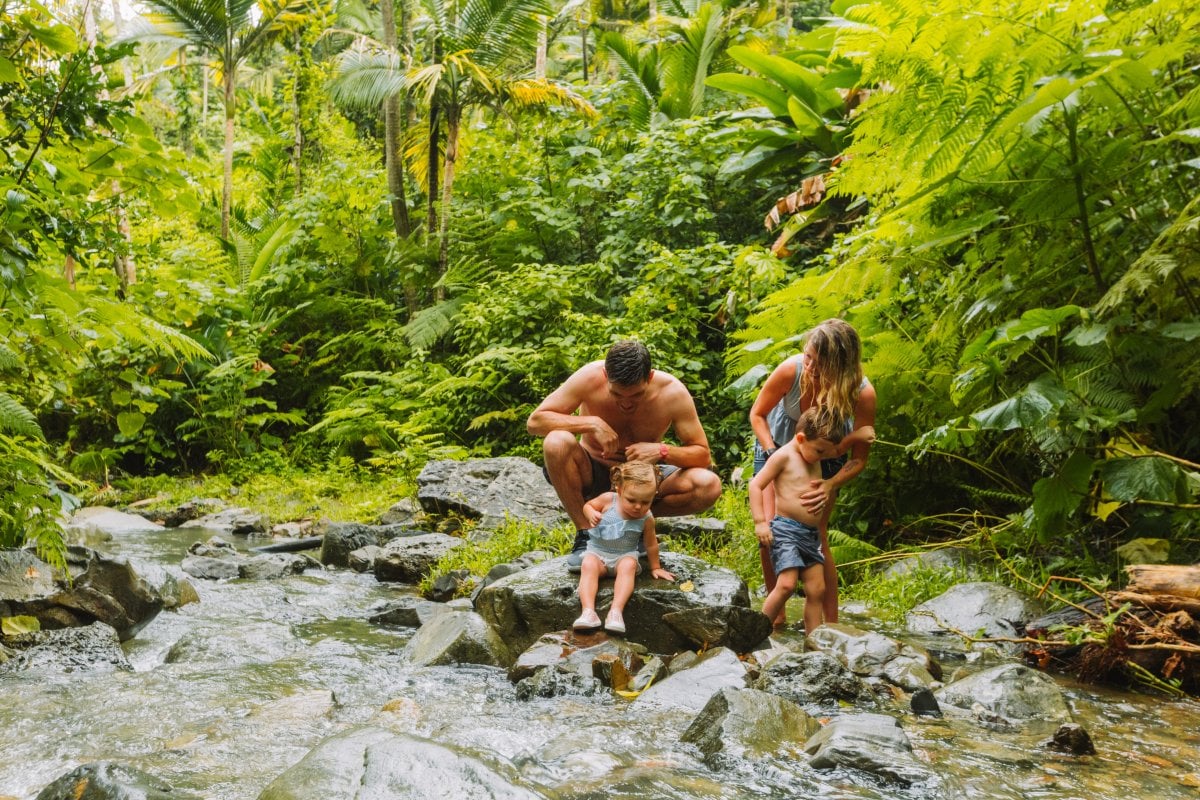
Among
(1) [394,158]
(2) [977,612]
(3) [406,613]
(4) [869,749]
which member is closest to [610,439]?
(3) [406,613]

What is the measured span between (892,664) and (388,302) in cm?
1264

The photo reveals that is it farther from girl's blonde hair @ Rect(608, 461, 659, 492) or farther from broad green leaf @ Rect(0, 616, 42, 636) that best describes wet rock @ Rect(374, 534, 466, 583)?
girl's blonde hair @ Rect(608, 461, 659, 492)

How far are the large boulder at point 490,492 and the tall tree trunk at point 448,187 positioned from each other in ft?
18.1

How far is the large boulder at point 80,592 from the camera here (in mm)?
4449

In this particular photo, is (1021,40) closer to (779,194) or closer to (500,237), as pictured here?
(779,194)

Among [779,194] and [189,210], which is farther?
[779,194]

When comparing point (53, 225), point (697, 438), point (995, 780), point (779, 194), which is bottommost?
point (995, 780)

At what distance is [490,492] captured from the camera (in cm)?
812

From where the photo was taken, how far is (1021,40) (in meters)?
4.10

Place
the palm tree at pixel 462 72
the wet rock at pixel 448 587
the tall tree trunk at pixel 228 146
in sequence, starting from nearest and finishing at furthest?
1. the wet rock at pixel 448 587
2. the palm tree at pixel 462 72
3. the tall tree trunk at pixel 228 146

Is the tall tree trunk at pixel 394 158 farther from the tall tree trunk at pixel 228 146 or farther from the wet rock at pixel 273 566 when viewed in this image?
the wet rock at pixel 273 566

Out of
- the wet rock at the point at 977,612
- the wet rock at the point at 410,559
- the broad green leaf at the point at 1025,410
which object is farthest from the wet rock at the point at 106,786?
the wet rock at the point at 410,559

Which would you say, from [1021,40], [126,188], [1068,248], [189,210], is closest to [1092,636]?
[1068,248]

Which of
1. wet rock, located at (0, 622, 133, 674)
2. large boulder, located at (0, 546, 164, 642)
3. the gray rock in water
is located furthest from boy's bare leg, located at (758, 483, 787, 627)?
large boulder, located at (0, 546, 164, 642)
